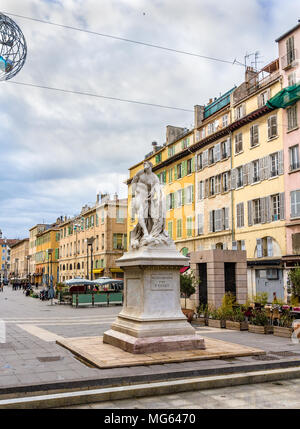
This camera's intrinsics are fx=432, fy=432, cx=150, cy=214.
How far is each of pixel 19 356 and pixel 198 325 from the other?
8.31 metres

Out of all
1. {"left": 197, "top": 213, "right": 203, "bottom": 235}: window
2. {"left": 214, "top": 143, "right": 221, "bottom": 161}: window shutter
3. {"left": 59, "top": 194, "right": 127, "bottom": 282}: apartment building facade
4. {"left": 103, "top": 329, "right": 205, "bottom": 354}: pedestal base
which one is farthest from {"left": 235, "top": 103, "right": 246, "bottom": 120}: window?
{"left": 103, "top": 329, "right": 205, "bottom": 354}: pedestal base

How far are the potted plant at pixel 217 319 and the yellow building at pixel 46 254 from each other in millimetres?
62694

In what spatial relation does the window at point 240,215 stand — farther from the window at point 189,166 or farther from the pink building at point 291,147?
the window at point 189,166

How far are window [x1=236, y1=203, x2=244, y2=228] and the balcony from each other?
9781 millimetres

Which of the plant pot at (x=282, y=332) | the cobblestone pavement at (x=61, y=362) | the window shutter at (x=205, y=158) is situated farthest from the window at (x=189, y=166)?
the cobblestone pavement at (x=61, y=362)

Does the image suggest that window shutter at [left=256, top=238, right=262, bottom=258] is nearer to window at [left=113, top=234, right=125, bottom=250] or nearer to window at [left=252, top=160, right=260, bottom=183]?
window at [left=252, top=160, right=260, bottom=183]

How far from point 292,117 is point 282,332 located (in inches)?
714

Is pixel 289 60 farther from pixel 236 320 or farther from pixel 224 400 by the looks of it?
pixel 224 400

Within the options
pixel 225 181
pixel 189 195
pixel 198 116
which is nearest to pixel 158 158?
pixel 198 116

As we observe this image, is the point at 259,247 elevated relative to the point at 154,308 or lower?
elevated

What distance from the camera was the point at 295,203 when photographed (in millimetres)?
26125

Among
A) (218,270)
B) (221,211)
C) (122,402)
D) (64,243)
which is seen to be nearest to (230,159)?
(221,211)

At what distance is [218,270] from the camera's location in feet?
56.2

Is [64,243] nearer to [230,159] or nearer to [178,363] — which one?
[230,159]
